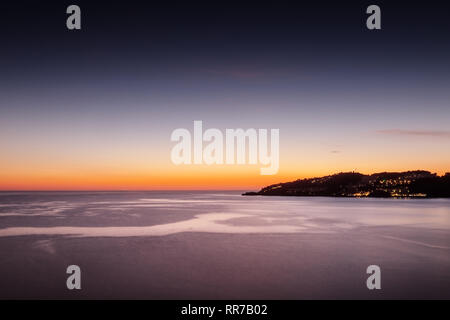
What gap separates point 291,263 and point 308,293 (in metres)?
3.65

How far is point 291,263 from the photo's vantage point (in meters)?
13.5

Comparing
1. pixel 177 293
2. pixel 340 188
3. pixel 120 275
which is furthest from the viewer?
pixel 340 188

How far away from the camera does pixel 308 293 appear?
388 inches

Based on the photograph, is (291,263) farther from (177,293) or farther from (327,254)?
(177,293)
